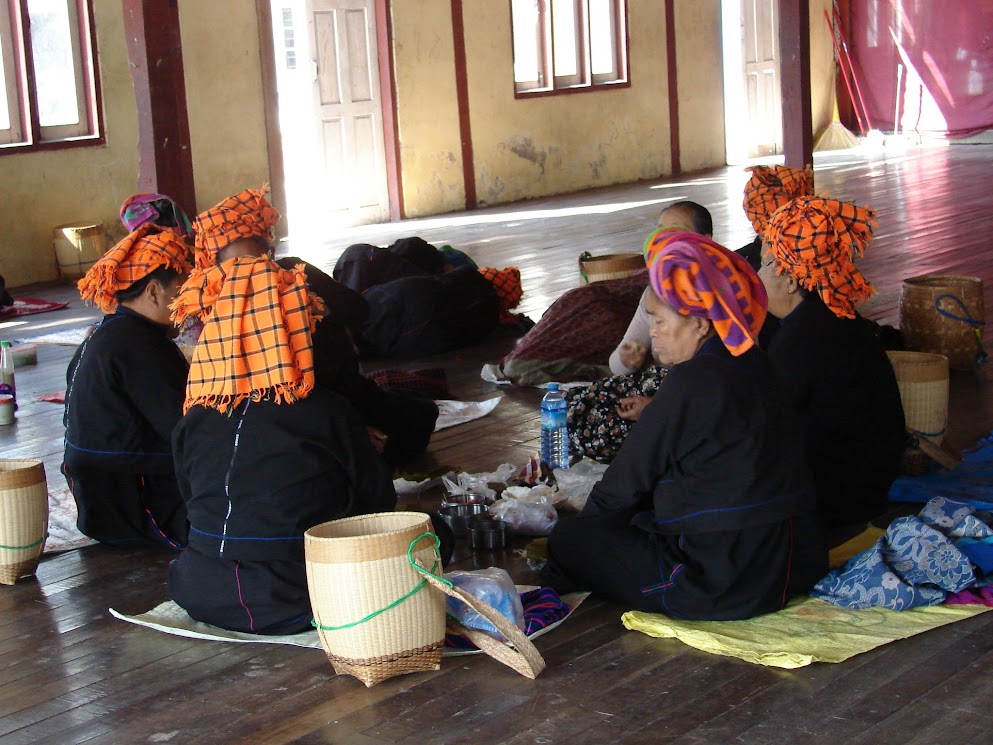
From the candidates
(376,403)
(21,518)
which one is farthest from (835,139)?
(21,518)

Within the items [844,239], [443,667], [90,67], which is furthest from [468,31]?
[443,667]

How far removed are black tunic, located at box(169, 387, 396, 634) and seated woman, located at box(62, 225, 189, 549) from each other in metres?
0.51

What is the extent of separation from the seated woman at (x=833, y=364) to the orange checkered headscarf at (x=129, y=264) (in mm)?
1698

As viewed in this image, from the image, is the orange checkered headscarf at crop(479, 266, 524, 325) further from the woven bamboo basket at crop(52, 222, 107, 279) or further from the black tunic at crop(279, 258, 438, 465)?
the woven bamboo basket at crop(52, 222, 107, 279)

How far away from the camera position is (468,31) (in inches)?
495

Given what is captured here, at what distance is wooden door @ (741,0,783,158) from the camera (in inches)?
613

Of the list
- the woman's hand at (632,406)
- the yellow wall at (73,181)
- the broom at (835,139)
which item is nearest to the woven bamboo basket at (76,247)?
the yellow wall at (73,181)

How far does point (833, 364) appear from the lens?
3.52m

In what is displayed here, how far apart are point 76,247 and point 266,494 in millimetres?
7034

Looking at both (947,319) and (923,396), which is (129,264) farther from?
(947,319)

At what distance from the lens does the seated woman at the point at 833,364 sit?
11.6 feet

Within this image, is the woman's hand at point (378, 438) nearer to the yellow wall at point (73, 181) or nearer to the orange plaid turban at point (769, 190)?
the orange plaid turban at point (769, 190)

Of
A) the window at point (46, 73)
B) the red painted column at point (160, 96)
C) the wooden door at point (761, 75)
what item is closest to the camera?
the red painted column at point (160, 96)

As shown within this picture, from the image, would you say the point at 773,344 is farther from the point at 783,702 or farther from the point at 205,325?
the point at 205,325
